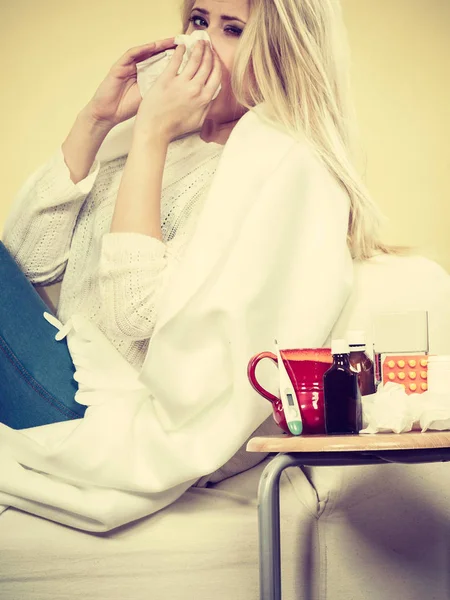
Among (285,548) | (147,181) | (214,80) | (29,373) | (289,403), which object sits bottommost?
(285,548)

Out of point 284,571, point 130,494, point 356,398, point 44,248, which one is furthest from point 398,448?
point 44,248

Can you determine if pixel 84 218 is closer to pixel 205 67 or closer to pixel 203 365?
pixel 205 67

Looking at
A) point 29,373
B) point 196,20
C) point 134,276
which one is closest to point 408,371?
point 134,276

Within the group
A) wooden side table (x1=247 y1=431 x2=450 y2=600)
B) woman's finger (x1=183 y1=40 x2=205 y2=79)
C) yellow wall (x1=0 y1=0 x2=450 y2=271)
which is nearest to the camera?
wooden side table (x1=247 y1=431 x2=450 y2=600)

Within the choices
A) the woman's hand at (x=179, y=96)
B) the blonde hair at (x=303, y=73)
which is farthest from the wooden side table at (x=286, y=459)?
the woman's hand at (x=179, y=96)

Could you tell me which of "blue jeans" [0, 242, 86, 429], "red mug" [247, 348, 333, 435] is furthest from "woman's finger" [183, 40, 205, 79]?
"red mug" [247, 348, 333, 435]

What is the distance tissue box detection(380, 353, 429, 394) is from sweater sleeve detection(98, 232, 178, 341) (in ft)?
1.34

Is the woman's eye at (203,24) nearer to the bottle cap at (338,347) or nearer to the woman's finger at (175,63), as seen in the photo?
the woman's finger at (175,63)

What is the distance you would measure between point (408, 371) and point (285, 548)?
0.87 ft

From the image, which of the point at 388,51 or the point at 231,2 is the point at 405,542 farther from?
the point at 388,51

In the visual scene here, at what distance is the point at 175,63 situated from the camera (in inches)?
53.9

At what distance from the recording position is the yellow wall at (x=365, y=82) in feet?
5.67

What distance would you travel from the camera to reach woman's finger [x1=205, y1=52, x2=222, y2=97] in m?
1.37

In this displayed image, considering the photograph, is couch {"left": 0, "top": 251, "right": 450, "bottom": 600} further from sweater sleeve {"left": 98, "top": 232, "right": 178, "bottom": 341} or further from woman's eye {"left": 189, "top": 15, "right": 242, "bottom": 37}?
woman's eye {"left": 189, "top": 15, "right": 242, "bottom": 37}
